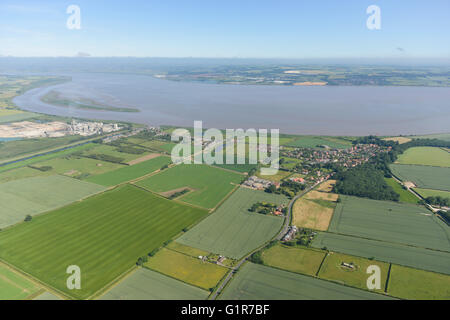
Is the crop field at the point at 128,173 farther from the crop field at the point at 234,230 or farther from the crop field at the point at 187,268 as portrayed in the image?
the crop field at the point at 187,268

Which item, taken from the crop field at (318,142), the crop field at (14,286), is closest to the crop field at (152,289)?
the crop field at (14,286)

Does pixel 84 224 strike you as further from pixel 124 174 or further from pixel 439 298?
pixel 439 298

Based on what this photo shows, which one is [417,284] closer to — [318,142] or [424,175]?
[424,175]

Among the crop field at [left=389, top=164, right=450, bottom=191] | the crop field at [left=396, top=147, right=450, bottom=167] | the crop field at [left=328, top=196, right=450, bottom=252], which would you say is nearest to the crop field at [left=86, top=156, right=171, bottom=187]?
the crop field at [left=328, top=196, right=450, bottom=252]

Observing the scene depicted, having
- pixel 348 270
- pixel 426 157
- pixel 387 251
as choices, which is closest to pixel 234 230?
pixel 348 270

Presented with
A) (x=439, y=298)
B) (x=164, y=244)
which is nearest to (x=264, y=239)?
(x=164, y=244)

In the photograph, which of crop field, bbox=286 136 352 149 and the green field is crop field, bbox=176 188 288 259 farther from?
crop field, bbox=286 136 352 149
